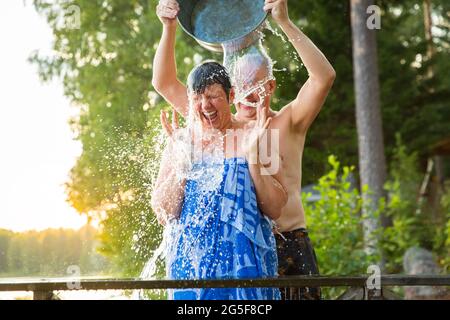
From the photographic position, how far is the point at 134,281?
8.93 ft

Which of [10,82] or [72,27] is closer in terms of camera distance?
[10,82]

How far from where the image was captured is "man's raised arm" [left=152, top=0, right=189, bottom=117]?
3.18 metres

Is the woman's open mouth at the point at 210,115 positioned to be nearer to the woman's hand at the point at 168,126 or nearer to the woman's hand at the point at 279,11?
the woman's hand at the point at 168,126

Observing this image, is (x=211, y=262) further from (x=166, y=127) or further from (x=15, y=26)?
(x=15, y=26)

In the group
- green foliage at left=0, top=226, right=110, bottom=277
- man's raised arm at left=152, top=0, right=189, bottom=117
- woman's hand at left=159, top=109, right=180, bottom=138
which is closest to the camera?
woman's hand at left=159, top=109, right=180, bottom=138

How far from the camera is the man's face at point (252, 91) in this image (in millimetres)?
3381

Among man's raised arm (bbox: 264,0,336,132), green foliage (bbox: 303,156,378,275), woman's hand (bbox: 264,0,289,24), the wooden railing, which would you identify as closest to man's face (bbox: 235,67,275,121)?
man's raised arm (bbox: 264,0,336,132)

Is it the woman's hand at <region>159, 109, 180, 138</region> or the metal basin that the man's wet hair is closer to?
the woman's hand at <region>159, 109, 180, 138</region>

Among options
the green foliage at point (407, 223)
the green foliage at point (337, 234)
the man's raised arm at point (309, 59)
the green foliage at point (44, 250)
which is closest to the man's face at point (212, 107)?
the man's raised arm at point (309, 59)

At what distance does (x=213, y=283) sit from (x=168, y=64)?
3.28 feet

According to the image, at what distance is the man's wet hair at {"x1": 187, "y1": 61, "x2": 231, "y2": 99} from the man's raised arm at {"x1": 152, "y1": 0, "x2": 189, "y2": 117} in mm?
363

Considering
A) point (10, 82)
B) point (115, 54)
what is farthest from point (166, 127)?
point (115, 54)

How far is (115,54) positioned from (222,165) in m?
10.5

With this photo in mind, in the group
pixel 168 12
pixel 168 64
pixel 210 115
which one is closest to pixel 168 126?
pixel 210 115
